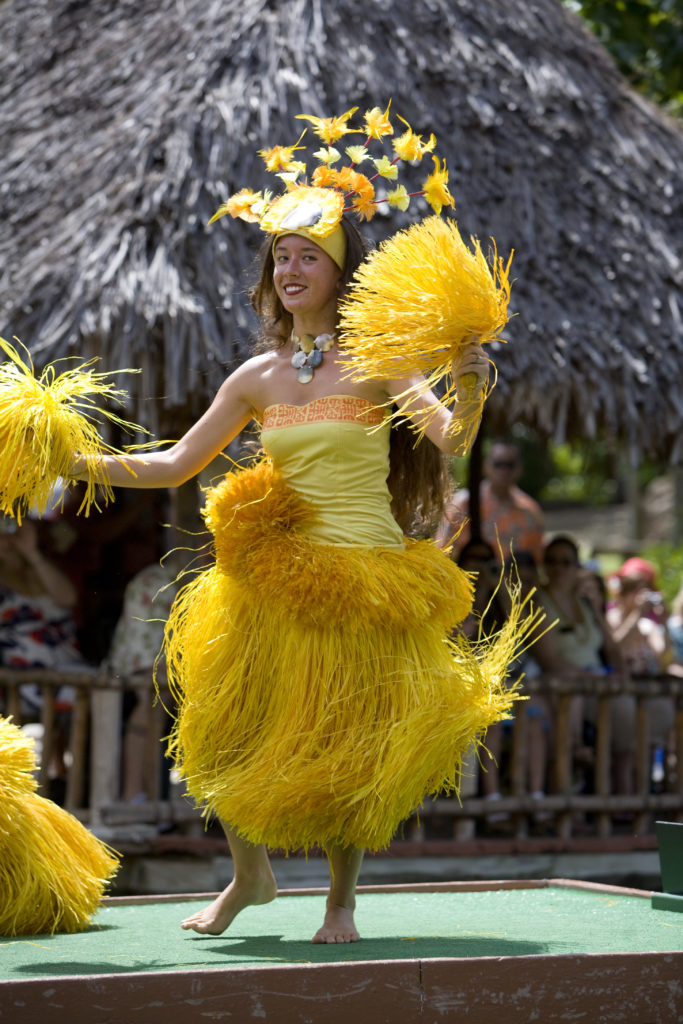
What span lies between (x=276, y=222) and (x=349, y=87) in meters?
2.95

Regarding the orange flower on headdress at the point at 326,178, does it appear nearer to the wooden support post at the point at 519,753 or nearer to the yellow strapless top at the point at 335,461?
the yellow strapless top at the point at 335,461

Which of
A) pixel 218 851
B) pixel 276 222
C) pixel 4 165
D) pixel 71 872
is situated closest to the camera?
pixel 276 222

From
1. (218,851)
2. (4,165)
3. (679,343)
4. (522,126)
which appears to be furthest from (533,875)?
(4,165)

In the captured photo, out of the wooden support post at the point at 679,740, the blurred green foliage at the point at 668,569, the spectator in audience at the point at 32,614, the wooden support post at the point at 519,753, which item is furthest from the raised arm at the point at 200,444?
the blurred green foliage at the point at 668,569

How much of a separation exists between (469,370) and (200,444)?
2.48 feet

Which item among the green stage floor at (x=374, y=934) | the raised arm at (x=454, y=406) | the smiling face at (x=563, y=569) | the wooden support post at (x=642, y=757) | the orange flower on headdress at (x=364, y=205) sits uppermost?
the orange flower on headdress at (x=364, y=205)

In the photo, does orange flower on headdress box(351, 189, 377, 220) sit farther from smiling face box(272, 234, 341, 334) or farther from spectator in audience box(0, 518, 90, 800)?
spectator in audience box(0, 518, 90, 800)

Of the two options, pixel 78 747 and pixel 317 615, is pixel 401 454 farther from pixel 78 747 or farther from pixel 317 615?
pixel 78 747

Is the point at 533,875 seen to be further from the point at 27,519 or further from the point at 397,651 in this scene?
the point at 397,651

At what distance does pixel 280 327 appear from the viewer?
355cm

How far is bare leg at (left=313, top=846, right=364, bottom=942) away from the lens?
3.23 m

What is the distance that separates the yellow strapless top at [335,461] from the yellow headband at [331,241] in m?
0.35

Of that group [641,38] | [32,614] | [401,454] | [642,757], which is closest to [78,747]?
[32,614]

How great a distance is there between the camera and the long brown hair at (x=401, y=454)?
3.46 m
